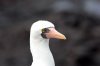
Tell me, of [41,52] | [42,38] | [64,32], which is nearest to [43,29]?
[42,38]

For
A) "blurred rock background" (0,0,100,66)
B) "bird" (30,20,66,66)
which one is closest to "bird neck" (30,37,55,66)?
"bird" (30,20,66,66)

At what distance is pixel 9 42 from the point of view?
36.0ft

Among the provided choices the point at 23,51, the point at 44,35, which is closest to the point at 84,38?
the point at 23,51

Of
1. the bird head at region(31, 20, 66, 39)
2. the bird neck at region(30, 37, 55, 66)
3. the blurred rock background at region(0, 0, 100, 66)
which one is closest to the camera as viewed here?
the bird head at region(31, 20, 66, 39)

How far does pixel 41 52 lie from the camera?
5.82m

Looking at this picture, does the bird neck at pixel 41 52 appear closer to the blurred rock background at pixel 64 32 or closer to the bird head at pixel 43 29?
the bird head at pixel 43 29

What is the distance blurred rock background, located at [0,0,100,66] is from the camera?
10680 millimetres

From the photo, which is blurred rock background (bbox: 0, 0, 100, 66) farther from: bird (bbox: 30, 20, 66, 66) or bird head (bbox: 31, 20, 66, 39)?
bird head (bbox: 31, 20, 66, 39)

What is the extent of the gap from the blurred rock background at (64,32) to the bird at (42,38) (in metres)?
4.62

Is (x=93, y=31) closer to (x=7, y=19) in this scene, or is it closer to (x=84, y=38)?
(x=84, y=38)

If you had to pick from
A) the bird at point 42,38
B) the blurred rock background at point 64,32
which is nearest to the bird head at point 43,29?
the bird at point 42,38

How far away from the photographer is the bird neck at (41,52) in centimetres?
576

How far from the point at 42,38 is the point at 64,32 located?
492 cm

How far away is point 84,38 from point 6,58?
1.38 metres
